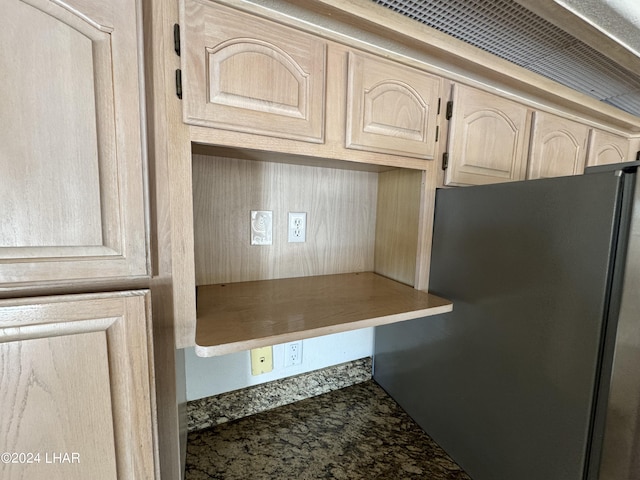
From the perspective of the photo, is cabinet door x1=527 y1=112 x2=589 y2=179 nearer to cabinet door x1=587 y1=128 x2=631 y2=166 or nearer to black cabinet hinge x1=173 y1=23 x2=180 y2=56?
cabinet door x1=587 y1=128 x2=631 y2=166

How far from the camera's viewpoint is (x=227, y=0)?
21.6 inches

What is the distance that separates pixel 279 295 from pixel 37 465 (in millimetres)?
553

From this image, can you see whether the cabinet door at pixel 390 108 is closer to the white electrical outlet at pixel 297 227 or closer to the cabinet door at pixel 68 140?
the white electrical outlet at pixel 297 227

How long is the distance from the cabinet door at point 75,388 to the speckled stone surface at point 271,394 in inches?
17.4

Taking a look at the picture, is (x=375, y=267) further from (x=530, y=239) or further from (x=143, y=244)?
(x=143, y=244)

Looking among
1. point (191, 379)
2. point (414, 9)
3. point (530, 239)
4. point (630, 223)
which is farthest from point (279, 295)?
point (414, 9)

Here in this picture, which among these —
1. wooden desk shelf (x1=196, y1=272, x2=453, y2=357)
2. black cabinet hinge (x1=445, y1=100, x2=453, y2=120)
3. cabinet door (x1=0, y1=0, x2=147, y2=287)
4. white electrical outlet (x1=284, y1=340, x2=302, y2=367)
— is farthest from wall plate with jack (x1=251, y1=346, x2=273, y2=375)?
black cabinet hinge (x1=445, y1=100, x2=453, y2=120)

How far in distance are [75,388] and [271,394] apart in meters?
0.69

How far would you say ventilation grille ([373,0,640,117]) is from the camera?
763 millimetres

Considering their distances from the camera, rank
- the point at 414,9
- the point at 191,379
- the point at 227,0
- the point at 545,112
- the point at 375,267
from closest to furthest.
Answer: the point at 227,0, the point at 414,9, the point at 191,379, the point at 545,112, the point at 375,267

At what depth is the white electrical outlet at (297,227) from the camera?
3.26 feet

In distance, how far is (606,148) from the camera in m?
1.30

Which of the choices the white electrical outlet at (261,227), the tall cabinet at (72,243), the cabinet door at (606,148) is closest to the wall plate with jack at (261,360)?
the white electrical outlet at (261,227)

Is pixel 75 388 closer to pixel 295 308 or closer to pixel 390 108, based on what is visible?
pixel 295 308
